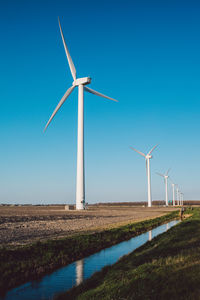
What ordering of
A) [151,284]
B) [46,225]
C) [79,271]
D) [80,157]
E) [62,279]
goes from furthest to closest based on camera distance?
[80,157], [46,225], [79,271], [62,279], [151,284]

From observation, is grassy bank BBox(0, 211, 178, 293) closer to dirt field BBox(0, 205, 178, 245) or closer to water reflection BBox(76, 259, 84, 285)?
water reflection BBox(76, 259, 84, 285)

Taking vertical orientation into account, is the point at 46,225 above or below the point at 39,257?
below

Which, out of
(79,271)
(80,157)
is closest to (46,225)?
(79,271)

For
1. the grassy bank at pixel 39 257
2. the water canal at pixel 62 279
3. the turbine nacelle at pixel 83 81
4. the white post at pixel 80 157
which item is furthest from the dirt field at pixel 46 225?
the turbine nacelle at pixel 83 81

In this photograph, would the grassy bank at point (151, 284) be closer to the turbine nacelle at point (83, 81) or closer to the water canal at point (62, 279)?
the water canal at point (62, 279)

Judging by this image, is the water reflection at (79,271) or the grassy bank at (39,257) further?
the grassy bank at (39,257)

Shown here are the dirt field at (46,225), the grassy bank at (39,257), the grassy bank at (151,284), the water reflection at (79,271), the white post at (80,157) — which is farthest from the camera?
the white post at (80,157)

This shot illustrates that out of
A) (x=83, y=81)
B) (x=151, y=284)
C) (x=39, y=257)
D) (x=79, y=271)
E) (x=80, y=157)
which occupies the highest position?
(x=83, y=81)

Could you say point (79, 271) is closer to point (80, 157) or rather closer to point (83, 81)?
point (80, 157)

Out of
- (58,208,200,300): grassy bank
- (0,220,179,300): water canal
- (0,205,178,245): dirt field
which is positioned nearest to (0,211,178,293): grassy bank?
(0,220,179,300): water canal

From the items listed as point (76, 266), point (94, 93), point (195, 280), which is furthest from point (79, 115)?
point (195, 280)

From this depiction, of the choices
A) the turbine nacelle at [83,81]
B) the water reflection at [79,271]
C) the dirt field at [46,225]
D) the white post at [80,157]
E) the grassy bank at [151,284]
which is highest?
the turbine nacelle at [83,81]

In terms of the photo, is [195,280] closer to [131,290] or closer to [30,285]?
[131,290]

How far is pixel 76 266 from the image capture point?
15.5 m
